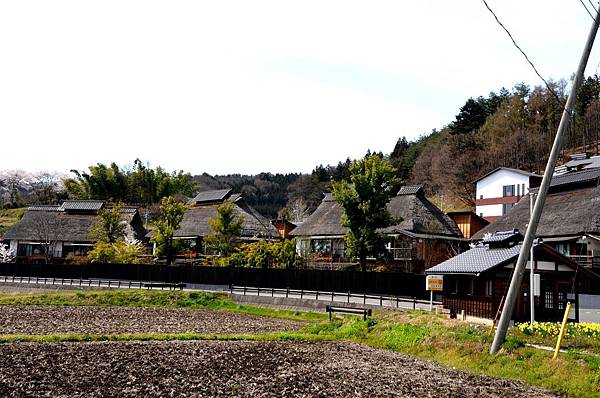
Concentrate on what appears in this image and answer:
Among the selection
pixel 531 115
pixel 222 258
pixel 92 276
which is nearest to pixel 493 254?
pixel 222 258

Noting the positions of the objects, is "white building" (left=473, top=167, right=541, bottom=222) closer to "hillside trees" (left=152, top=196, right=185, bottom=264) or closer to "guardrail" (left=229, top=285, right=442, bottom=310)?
"guardrail" (left=229, top=285, right=442, bottom=310)

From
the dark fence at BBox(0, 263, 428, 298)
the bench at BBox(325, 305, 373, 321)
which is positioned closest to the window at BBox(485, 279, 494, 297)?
the bench at BBox(325, 305, 373, 321)

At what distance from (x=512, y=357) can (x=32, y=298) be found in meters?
33.5

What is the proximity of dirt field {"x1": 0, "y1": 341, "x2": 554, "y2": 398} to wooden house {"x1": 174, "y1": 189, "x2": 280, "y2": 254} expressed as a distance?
40485 mm

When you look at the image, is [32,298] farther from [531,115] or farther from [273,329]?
[531,115]

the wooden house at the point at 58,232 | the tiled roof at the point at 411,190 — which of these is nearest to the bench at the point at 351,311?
the tiled roof at the point at 411,190

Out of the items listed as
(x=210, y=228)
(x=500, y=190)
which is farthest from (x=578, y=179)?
(x=210, y=228)

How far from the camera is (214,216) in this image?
65.7 meters

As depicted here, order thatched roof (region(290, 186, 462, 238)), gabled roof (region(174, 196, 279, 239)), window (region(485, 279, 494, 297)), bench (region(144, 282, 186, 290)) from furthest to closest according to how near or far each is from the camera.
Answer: gabled roof (region(174, 196, 279, 239))
thatched roof (region(290, 186, 462, 238))
bench (region(144, 282, 186, 290))
window (region(485, 279, 494, 297))

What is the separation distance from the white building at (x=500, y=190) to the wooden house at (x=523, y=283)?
31.2 metres

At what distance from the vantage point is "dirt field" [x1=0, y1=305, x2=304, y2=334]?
26703mm

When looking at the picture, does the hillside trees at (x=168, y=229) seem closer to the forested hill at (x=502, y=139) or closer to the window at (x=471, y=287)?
the window at (x=471, y=287)

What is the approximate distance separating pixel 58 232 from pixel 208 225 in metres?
17.1

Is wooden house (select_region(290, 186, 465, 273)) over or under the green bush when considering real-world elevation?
over
